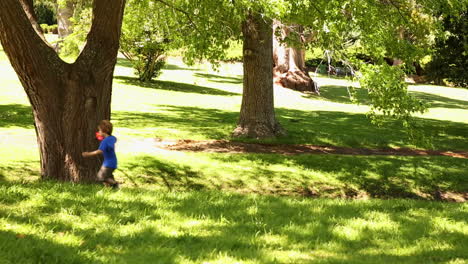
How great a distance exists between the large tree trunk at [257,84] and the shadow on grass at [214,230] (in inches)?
418

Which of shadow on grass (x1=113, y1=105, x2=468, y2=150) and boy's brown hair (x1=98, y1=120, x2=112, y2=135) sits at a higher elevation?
boy's brown hair (x1=98, y1=120, x2=112, y2=135)

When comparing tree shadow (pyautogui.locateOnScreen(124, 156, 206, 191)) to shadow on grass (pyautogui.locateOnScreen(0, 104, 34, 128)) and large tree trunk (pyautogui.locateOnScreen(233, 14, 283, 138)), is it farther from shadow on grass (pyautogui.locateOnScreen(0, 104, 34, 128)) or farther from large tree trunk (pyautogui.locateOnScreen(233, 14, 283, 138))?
shadow on grass (pyautogui.locateOnScreen(0, 104, 34, 128))

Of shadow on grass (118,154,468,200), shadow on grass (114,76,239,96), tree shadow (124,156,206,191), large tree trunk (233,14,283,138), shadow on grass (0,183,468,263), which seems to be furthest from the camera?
shadow on grass (114,76,239,96)

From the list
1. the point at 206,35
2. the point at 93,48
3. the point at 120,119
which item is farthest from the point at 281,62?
the point at 93,48

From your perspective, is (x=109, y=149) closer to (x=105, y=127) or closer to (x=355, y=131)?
(x=105, y=127)

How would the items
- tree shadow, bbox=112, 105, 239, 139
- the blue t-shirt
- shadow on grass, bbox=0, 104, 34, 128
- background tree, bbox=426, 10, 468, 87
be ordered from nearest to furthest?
the blue t-shirt, shadow on grass, bbox=0, 104, 34, 128, tree shadow, bbox=112, 105, 239, 139, background tree, bbox=426, 10, 468, 87

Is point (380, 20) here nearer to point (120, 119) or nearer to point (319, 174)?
point (319, 174)

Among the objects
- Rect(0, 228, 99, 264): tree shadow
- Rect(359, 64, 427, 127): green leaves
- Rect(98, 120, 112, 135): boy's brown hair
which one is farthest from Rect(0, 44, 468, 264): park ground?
Rect(359, 64, 427, 127): green leaves

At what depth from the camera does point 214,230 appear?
22.3ft

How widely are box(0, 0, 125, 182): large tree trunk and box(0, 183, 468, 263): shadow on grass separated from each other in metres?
1.86

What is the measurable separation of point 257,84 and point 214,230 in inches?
512

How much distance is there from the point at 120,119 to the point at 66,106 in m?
11.9

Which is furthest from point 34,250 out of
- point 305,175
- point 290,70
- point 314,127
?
point 290,70

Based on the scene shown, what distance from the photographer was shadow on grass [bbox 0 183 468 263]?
5676 mm
